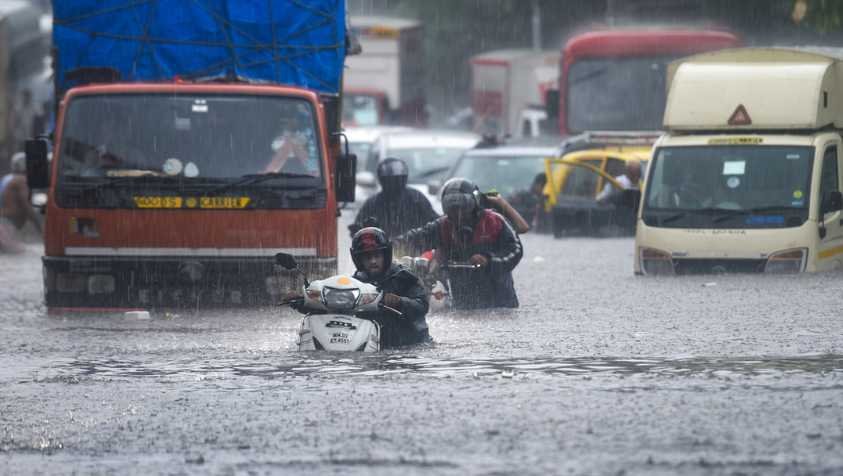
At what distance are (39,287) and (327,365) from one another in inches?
392

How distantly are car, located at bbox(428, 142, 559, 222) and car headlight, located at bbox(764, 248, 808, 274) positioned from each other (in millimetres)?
8580

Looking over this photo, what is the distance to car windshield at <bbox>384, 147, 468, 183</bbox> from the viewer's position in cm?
2778

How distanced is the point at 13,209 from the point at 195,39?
35.0ft

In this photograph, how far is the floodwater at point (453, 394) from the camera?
7.94m

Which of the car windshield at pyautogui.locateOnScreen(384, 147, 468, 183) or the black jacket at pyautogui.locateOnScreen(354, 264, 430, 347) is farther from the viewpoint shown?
the car windshield at pyautogui.locateOnScreen(384, 147, 468, 183)

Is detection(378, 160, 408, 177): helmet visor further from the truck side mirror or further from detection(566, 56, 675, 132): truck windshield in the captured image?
detection(566, 56, 675, 132): truck windshield

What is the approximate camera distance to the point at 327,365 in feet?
36.7

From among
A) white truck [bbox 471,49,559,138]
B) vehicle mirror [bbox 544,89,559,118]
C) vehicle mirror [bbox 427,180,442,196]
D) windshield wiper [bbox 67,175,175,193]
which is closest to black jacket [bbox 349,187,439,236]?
A: windshield wiper [bbox 67,175,175,193]

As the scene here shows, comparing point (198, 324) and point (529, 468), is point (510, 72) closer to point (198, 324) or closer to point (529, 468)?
point (198, 324)

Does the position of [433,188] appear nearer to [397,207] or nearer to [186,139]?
[397,207]

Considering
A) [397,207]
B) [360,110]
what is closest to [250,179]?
[397,207]

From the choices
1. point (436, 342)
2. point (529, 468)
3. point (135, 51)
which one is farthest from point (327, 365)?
point (135, 51)

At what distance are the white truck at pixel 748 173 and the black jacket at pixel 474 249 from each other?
406 cm

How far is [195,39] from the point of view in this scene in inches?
657
